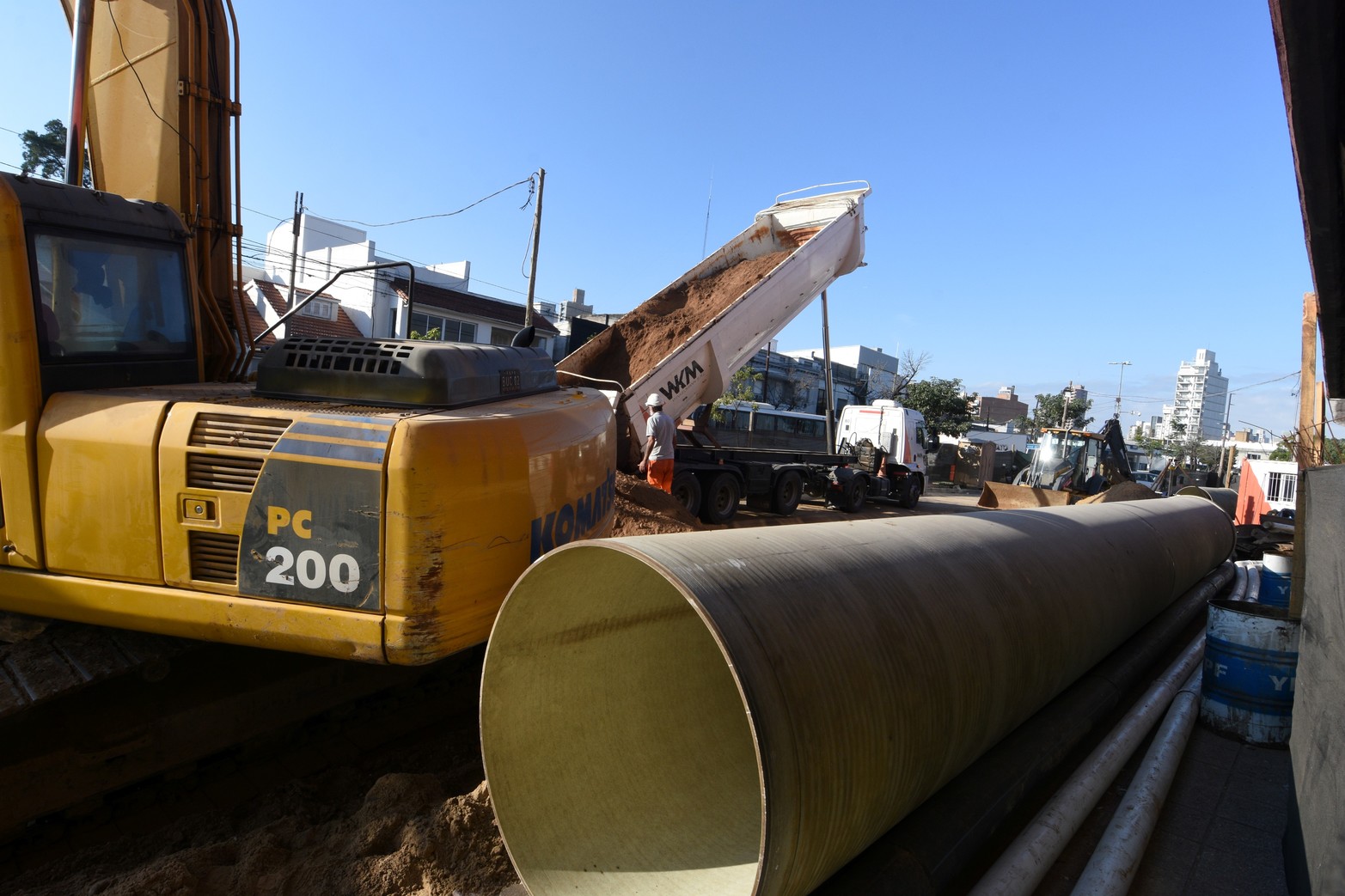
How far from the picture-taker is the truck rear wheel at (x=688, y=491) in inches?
466

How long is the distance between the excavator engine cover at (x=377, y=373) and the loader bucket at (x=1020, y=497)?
14.1 meters

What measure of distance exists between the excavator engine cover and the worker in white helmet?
593 cm

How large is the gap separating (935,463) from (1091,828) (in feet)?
114

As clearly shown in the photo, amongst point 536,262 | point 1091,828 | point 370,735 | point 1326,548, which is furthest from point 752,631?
point 536,262

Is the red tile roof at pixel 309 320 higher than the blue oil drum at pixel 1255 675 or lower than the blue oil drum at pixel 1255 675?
higher

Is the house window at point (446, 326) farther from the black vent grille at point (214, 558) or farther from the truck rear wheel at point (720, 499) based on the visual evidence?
the black vent grille at point (214, 558)

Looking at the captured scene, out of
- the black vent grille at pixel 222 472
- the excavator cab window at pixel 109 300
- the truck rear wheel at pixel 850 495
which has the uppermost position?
the excavator cab window at pixel 109 300

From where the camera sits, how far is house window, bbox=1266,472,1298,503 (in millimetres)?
17969

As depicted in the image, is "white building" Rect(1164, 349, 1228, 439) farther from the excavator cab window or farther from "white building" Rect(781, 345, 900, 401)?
the excavator cab window

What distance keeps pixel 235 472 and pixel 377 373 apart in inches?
32.1

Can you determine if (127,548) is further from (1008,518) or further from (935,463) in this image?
(935,463)

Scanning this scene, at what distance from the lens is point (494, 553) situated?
3.46m

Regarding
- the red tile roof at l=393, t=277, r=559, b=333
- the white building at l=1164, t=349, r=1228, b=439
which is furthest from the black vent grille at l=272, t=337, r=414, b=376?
the white building at l=1164, t=349, r=1228, b=439

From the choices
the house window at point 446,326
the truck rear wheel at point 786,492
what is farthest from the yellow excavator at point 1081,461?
the house window at point 446,326
